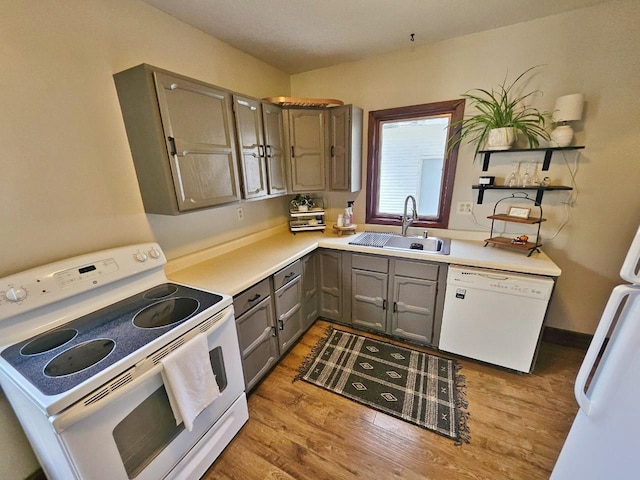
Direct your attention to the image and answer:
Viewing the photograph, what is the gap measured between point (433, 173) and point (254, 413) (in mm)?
2327

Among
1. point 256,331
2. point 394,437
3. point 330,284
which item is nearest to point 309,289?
point 330,284

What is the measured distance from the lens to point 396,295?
2.10 m

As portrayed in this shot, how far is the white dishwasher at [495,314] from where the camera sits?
1.64 m

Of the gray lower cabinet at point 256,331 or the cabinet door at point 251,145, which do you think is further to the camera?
the cabinet door at point 251,145

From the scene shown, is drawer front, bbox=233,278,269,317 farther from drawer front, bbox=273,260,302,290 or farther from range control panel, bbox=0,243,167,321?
range control panel, bbox=0,243,167,321

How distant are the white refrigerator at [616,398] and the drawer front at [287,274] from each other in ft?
4.98

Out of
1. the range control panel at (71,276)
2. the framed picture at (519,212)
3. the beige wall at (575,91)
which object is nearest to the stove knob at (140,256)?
the range control panel at (71,276)

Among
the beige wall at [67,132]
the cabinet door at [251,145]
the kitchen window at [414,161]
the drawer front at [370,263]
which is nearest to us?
the beige wall at [67,132]

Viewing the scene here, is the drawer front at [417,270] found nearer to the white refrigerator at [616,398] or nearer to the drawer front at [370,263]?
the drawer front at [370,263]

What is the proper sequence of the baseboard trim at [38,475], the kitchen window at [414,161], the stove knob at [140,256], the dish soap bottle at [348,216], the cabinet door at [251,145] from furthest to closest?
the dish soap bottle at [348,216] < the kitchen window at [414,161] < the cabinet door at [251,145] < the stove knob at [140,256] < the baseboard trim at [38,475]

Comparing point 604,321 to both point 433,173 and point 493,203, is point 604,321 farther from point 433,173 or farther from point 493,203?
point 433,173

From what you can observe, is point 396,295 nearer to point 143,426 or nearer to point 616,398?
point 616,398

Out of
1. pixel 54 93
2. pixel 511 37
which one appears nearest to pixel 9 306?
pixel 54 93

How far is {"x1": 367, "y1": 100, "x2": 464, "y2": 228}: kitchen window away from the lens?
218 centimetres
